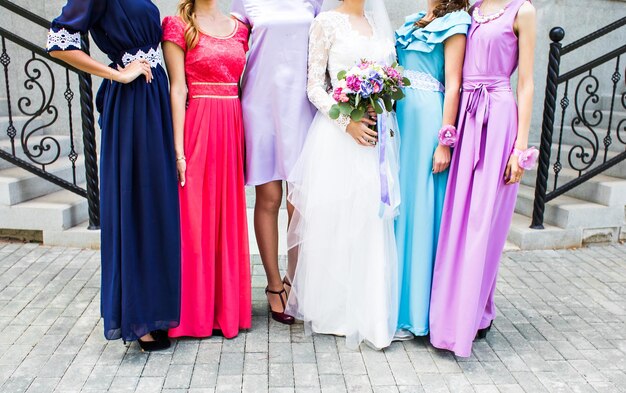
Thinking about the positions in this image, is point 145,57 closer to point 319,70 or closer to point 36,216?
point 319,70

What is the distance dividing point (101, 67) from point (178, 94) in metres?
0.45

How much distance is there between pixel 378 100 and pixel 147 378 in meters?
1.96

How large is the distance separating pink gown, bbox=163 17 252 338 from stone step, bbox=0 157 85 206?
2.58m

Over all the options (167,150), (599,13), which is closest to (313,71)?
(167,150)

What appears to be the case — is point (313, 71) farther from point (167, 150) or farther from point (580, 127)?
point (580, 127)

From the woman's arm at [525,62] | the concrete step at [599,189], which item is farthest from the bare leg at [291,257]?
the concrete step at [599,189]

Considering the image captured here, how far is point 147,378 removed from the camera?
2961 mm

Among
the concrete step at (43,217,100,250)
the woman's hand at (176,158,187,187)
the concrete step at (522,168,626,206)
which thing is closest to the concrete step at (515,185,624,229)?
the concrete step at (522,168,626,206)

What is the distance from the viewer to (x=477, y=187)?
3125mm

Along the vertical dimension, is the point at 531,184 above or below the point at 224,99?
below

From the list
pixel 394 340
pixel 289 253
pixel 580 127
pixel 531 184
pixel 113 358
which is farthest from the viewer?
pixel 580 127

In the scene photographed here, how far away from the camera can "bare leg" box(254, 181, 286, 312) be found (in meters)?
3.55

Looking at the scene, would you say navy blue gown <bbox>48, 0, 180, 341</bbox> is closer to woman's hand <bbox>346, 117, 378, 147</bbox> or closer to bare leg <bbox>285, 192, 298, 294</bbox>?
bare leg <bbox>285, 192, 298, 294</bbox>

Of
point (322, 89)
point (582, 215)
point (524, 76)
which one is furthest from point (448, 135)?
point (582, 215)
